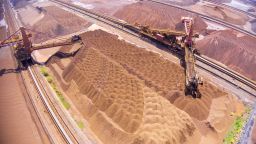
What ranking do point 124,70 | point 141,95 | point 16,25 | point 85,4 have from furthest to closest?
point 85,4 → point 16,25 → point 124,70 → point 141,95

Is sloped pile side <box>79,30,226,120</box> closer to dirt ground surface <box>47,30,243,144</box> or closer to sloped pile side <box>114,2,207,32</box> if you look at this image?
dirt ground surface <box>47,30,243,144</box>

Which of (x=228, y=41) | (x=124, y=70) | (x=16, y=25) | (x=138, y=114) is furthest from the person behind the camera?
(x=16, y=25)

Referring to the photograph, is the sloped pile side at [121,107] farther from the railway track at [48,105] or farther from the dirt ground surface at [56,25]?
the dirt ground surface at [56,25]

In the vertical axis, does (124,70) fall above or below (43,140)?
above

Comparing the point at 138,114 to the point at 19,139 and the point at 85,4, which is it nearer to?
the point at 19,139

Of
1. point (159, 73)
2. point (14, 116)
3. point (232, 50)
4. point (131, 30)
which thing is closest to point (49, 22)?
point (131, 30)

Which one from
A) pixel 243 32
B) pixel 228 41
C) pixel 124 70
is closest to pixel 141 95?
pixel 124 70

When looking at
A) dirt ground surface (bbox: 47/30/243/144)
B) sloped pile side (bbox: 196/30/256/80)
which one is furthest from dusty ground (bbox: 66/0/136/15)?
sloped pile side (bbox: 196/30/256/80)
